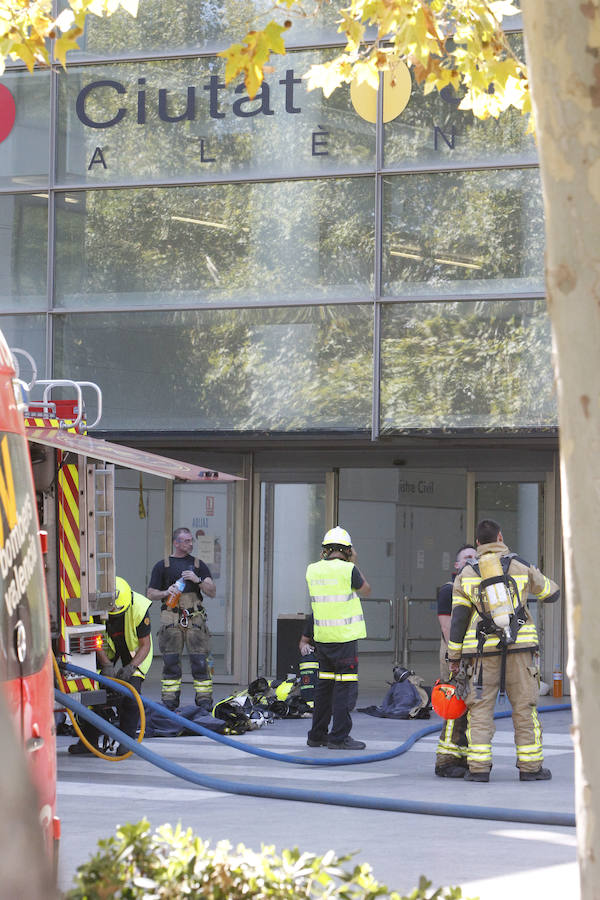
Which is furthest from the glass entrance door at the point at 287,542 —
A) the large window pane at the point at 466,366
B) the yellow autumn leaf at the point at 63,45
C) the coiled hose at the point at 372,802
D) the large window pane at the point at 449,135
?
the yellow autumn leaf at the point at 63,45

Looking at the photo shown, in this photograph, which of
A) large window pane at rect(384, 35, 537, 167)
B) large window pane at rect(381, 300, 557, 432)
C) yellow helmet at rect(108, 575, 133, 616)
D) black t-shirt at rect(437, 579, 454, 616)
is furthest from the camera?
large window pane at rect(384, 35, 537, 167)

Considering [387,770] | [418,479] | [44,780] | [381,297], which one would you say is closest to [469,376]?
[381,297]

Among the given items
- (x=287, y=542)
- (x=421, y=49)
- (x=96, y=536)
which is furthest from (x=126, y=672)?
(x=421, y=49)

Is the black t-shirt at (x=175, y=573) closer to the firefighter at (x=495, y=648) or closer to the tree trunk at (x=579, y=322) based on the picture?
the firefighter at (x=495, y=648)

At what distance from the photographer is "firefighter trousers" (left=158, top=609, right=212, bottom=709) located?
1356 cm

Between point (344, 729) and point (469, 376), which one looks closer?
point (344, 729)

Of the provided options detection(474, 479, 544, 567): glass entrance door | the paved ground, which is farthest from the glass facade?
the paved ground

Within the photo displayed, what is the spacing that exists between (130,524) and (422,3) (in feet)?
38.6

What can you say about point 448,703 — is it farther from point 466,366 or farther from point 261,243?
point 261,243

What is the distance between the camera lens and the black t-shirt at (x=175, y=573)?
13.8 meters

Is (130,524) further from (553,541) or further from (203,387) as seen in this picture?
(553,541)

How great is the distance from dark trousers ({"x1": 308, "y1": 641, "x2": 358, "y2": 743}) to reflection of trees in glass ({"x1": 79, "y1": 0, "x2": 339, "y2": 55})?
7940 millimetres

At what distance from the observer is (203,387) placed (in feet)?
53.3

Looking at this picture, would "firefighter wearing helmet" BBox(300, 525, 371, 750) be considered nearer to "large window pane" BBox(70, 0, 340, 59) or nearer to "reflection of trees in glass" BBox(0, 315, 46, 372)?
"reflection of trees in glass" BBox(0, 315, 46, 372)
